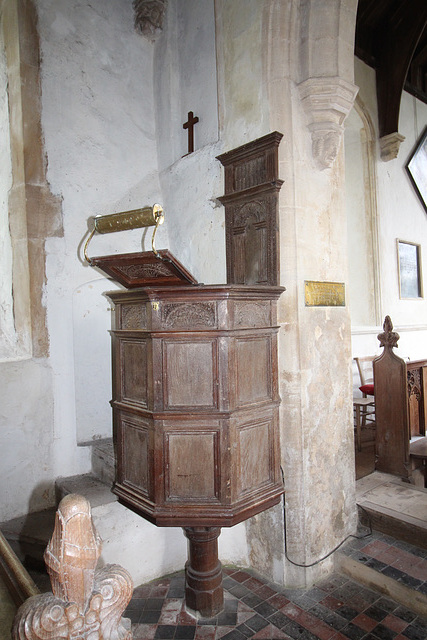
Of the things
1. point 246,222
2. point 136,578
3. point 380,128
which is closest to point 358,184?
point 380,128

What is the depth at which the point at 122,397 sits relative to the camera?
238 centimetres

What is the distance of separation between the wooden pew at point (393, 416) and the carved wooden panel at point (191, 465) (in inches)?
76.7

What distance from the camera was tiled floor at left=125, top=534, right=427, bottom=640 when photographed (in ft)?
7.27

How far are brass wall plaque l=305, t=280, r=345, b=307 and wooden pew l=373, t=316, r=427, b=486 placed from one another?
80 cm

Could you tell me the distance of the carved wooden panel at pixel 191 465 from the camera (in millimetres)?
2082

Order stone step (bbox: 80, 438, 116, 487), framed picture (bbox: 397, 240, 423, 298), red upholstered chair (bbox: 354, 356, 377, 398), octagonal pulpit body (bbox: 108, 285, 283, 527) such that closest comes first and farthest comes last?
1. octagonal pulpit body (bbox: 108, 285, 283, 527)
2. stone step (bbox: 80, 438, 116, 487)
3. red upholstered chair (bbox: 354, 356, 377, 398)
4. framed picture (bbox: 397, 240, 423, 298)

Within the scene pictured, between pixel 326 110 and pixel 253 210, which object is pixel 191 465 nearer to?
pixel 253 210

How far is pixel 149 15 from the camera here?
3.54 metres

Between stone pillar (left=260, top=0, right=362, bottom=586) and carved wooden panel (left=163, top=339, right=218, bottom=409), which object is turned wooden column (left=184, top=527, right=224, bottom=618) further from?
carved wooden panel (left=163, top=339, right=218, bottom=409)

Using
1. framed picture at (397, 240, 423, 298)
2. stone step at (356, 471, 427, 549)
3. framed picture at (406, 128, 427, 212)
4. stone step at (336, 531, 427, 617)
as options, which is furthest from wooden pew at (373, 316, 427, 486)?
framed picture at (406, 128, 427, 212)

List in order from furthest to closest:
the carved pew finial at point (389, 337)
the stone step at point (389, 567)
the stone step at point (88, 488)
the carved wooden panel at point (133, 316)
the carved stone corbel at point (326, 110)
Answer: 1. the carved pew finial at point (389, 337)
2. the stone step at point (88, 488)
3. the carved stone corbel at point (326, 110)
4. the stone step at point (389, 567)
5. the carved wooden panel at point (133, 316)

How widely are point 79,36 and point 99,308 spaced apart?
6.98ft

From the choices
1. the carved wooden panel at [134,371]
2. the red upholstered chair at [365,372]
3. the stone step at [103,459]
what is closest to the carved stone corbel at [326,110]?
the carved wooden panel at [134,371]

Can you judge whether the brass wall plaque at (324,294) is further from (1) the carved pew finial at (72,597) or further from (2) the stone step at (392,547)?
(1) the carved pew finial at (72,597)
